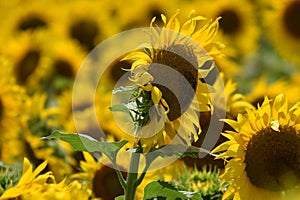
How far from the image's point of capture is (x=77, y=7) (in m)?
4.78

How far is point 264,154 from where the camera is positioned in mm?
1808

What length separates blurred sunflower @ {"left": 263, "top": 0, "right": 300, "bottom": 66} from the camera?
13.5 feet

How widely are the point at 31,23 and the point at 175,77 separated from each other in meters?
2.80

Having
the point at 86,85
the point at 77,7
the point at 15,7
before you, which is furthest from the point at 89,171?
the point at 15,7

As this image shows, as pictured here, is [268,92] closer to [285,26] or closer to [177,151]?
[177,151]

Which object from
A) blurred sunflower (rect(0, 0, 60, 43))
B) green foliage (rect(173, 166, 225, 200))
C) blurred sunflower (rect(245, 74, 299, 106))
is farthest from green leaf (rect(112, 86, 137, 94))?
blurred sunflower (rect(0, 0, 60, 43))

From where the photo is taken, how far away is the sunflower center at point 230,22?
4.41 m

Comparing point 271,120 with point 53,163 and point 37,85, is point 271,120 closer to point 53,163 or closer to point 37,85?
point 53,163

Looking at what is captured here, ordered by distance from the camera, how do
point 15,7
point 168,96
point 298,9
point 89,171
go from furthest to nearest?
point 15,7 < point 298,9 < point 89,171 < point 168,96

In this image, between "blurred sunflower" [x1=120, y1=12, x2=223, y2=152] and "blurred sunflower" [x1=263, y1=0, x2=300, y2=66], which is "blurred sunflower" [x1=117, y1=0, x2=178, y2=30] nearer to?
"blurred sunflower" [x1=263, y1=0, x2=300, y2=66]

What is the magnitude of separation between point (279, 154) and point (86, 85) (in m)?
2.02

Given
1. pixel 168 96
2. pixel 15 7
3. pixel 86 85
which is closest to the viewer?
pixel 168 96

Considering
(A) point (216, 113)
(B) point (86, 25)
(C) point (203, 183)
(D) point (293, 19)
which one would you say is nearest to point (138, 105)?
(C) point (203, 183)

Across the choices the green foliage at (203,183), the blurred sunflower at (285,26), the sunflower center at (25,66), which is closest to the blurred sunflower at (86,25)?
the sunflower center at (25,66)
